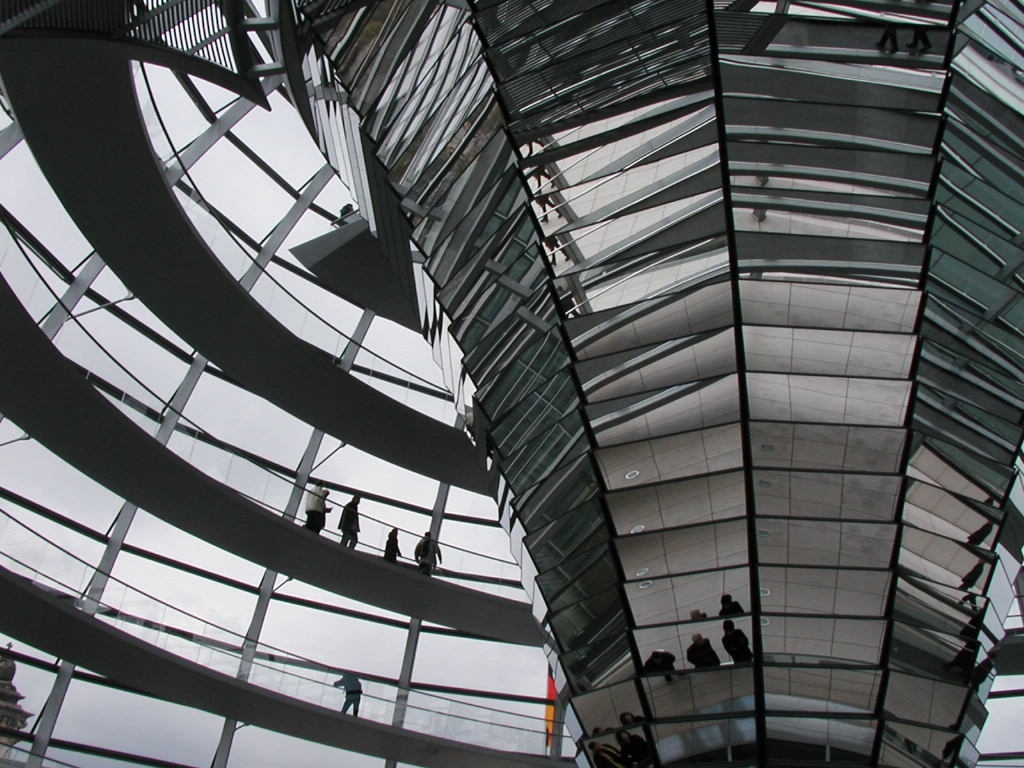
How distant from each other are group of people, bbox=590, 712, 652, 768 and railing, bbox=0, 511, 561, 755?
8102 mm

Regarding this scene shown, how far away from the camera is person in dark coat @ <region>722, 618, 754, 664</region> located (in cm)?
1220

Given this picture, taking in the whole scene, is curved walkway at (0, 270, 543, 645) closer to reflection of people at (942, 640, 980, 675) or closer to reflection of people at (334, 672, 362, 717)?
reflection of people at (334, 672, 362, 717)

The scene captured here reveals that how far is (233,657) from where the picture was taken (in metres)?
19.9

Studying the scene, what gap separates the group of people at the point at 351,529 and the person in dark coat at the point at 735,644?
1086 centimetres

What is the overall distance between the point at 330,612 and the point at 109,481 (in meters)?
7.37

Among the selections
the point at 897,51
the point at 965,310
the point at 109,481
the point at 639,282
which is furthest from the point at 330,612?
the point at 897,51

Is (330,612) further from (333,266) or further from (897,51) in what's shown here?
(897,51)

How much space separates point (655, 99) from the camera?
42.1 feet

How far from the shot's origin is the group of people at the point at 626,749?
43.2 ft

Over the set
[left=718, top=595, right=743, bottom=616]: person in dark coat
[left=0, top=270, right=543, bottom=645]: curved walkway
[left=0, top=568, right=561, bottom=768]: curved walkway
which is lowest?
[left=718, top=595, right=743, bottom=616]: person in dark coat

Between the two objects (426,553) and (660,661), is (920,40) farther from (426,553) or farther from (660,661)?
(426,553)

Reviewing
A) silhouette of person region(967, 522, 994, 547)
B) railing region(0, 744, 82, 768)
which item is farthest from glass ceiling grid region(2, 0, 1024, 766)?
railing region(0, 744, 82, 768)

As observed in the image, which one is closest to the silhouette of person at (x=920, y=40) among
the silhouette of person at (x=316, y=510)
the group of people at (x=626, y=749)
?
the group of people at (x=626, y=749)

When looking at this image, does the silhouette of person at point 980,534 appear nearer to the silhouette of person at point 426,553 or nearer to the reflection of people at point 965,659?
the reflection of people at point 965,659
